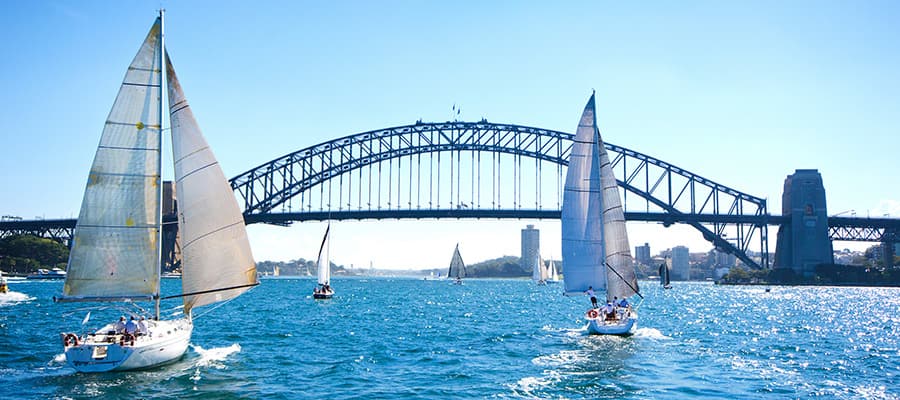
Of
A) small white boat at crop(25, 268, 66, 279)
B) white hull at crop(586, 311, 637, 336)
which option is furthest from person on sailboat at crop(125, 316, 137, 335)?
small white boat at crop(25, 268, 66, 279)

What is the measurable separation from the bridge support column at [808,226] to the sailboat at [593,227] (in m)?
77.5

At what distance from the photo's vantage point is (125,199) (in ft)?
60.8

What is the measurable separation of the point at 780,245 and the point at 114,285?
99113 mm

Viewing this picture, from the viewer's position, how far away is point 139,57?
18531 mm

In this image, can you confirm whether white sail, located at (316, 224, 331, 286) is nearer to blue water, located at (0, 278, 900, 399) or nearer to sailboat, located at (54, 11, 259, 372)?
blue water, located at (0, 278, 900, 399)

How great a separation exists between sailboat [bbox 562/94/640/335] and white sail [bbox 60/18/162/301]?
15.5 metres

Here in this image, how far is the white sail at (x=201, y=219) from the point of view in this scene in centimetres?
1909

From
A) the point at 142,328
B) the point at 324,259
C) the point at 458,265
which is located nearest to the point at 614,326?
the point at 142,328

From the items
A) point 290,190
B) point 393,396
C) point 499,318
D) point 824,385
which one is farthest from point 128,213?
point 290,190

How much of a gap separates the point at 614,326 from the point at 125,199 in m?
16.5

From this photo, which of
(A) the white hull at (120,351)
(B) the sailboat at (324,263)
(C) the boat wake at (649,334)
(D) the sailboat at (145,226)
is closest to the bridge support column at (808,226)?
(B) the sailboat at (324,263)

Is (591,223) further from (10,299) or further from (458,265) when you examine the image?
(458,265)

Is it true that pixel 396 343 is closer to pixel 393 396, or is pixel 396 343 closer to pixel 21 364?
pixel 393 396

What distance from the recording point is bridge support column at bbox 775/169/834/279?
96688mm
